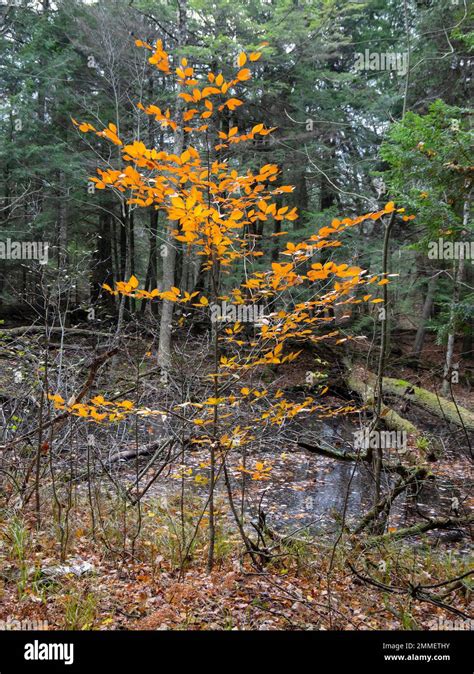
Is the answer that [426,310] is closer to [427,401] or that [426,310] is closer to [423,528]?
[427,401]

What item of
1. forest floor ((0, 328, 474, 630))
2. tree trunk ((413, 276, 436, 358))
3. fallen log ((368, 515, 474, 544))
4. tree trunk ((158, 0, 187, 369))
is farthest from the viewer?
tree trunk ((413, 276, 436, 358))

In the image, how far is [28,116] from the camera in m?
13.8

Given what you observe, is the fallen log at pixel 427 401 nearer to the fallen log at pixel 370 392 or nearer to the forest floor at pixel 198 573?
the fallen log at pixel 370 392

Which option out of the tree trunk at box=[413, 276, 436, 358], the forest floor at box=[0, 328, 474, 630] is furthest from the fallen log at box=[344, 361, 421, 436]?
the tree trunk at box=[413, 276, 436, 358]

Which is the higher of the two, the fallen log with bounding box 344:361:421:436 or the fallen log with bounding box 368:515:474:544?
the fallen log with bounding box 344:361:421:436

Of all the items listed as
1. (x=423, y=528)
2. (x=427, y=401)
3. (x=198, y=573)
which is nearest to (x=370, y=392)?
(x=427, y=401)

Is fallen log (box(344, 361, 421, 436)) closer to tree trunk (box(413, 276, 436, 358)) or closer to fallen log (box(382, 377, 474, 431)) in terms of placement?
fallen log (box(382, 377, 474, 431))

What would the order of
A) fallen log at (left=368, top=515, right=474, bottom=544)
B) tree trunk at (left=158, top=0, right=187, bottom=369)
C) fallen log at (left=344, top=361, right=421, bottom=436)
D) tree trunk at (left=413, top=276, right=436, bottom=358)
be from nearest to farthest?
fallen log at (left=368, top=515, right=474, bottom=544)
fallen log at (left=344, top=361, right=421, bottom=436)
tree trunk at (left=158, top=0, right=187, bottom=369)
tree trunk at (left=413, top=276, right=436, bottom=358)

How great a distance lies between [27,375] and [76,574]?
117 inches

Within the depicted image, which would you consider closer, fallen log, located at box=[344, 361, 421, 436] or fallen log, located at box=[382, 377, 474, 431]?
fallen log, located at box=[344, 361, 421, 436]

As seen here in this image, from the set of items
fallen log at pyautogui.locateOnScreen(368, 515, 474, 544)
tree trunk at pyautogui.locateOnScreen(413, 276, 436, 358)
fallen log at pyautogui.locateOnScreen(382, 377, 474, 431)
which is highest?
tree trunk at pyautogui.locateOnScreen(413, 276, 436, 358)

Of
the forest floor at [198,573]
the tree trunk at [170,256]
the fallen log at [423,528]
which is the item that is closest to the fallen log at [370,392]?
the fallen log at [423,528]

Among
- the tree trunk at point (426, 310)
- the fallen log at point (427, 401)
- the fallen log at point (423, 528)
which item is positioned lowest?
the fallen log at point (423, 528)

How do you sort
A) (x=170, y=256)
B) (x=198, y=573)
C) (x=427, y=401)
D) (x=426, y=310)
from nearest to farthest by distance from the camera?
1. (x=198, y=573)
2. (x=427, y=401)
3. (x=170, y=256)
4. (x=426, y=310)
